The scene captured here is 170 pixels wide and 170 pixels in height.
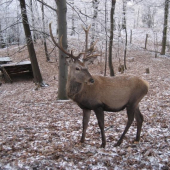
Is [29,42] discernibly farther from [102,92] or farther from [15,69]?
[102,92]

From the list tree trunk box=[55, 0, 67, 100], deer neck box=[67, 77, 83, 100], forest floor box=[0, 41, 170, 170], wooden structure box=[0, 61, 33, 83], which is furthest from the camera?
wooden structure box=[0, 61, 33, 83]

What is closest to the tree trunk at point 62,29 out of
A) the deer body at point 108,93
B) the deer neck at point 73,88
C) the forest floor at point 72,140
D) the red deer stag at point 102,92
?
the forest floor at point 72,140

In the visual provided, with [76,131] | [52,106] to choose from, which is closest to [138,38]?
[52,106]

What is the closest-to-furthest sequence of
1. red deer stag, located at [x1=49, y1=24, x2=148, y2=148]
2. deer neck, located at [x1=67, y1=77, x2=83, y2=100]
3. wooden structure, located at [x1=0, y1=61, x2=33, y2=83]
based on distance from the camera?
red deer stag, located at [x1=49, y1=24, x2=148, y2=148], deer neck, located at [x1=67, y1=77, x2=83, y2=100], wooden structure, located at [x1=0, y1=61, x2=33, y2=83]

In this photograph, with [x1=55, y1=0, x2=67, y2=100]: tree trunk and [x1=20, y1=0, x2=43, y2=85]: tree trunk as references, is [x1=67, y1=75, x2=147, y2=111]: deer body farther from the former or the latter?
[x1=20, y1=0, x2=43, y2=85]: tree trunk

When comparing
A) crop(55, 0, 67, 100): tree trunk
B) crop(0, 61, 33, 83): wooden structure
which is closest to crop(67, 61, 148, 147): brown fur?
crop(55, 0, 67, 100): tree trunk

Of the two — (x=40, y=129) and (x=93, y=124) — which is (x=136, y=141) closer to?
(x=93, y=124)

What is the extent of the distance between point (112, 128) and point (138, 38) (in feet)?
110

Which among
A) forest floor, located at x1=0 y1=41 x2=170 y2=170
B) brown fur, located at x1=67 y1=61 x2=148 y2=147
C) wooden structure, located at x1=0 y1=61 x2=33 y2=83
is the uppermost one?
brown fur, located at x1=67 y1=61 x2=148 y2=147

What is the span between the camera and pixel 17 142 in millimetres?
4535

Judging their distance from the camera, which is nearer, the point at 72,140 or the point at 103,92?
the point at 103,92

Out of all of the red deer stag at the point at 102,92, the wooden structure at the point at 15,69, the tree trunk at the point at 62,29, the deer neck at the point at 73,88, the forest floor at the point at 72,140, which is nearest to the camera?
the forest floor at the point at 72,140

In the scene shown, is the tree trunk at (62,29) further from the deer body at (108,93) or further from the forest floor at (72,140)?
the deer body at (108,93)

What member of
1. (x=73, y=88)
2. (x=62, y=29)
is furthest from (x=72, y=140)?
(x=62, y=29)
